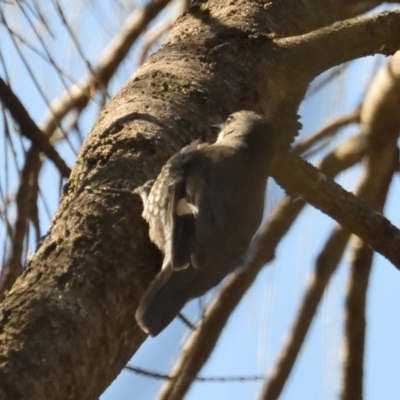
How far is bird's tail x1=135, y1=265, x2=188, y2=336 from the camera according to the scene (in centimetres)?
161

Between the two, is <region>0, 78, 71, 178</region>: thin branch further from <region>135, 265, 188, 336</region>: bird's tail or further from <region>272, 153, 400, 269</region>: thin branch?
<region>272, 153, 400, 269</region>: thin branch

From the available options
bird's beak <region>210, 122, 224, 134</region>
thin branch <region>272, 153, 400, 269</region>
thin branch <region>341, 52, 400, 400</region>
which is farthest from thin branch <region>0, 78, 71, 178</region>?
thin branch <region>341, 52, 400, 400</region>

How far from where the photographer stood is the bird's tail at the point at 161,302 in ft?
5.28

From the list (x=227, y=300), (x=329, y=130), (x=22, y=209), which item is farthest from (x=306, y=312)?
(x=22, y=209)

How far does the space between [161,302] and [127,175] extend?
0.92 feet

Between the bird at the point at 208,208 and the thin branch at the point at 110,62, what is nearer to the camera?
the bird at the point at 208,208

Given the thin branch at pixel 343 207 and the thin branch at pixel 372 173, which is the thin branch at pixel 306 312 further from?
the thin branch at pixel 343 207

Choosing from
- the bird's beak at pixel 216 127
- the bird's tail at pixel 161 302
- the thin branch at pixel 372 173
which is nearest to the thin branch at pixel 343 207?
the bird's beak at pixel 216 127

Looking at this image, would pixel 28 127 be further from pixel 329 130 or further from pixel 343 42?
pixel 329 130

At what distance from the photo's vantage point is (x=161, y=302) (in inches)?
72.3

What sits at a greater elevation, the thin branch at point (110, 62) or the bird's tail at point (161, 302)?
the thin branch at point (110, 62)

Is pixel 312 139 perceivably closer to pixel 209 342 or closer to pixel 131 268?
pixel 209 342

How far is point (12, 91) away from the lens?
187 cm

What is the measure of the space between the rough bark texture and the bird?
0.07 meters
